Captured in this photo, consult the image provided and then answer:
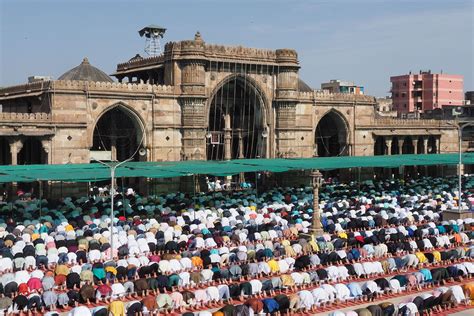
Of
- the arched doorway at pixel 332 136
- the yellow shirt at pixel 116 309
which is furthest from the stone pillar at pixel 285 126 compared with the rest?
the yellow shirt at pixel 116 309

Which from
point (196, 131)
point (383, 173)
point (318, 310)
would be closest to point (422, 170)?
point (383, 173)

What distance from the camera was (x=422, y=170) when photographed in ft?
222

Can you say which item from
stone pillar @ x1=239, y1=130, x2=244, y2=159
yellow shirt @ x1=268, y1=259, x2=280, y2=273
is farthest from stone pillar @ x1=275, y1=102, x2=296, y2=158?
yellow shirt @ x1=268, y1=259, x2=280, y2=273

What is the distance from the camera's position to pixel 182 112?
171 ft

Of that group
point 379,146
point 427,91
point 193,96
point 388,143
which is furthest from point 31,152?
point 427,91

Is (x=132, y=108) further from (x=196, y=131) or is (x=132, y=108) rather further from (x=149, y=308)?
(x=149, y=308)

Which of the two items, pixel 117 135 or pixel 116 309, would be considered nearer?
pixel 116 309

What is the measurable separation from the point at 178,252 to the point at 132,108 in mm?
24396

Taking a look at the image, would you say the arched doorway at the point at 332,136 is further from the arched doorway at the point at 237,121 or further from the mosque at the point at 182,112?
the arched doorway at the point at 237,121

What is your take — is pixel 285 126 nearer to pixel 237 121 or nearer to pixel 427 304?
pixel 237 121

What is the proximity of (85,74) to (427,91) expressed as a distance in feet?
229

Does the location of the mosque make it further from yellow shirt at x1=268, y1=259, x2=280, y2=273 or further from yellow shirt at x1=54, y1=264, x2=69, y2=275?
yellow shirt at x1=268, y1=259, x2=280, y2=273

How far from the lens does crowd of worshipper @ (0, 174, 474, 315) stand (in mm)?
20797

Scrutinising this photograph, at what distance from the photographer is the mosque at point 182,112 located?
4675cm
